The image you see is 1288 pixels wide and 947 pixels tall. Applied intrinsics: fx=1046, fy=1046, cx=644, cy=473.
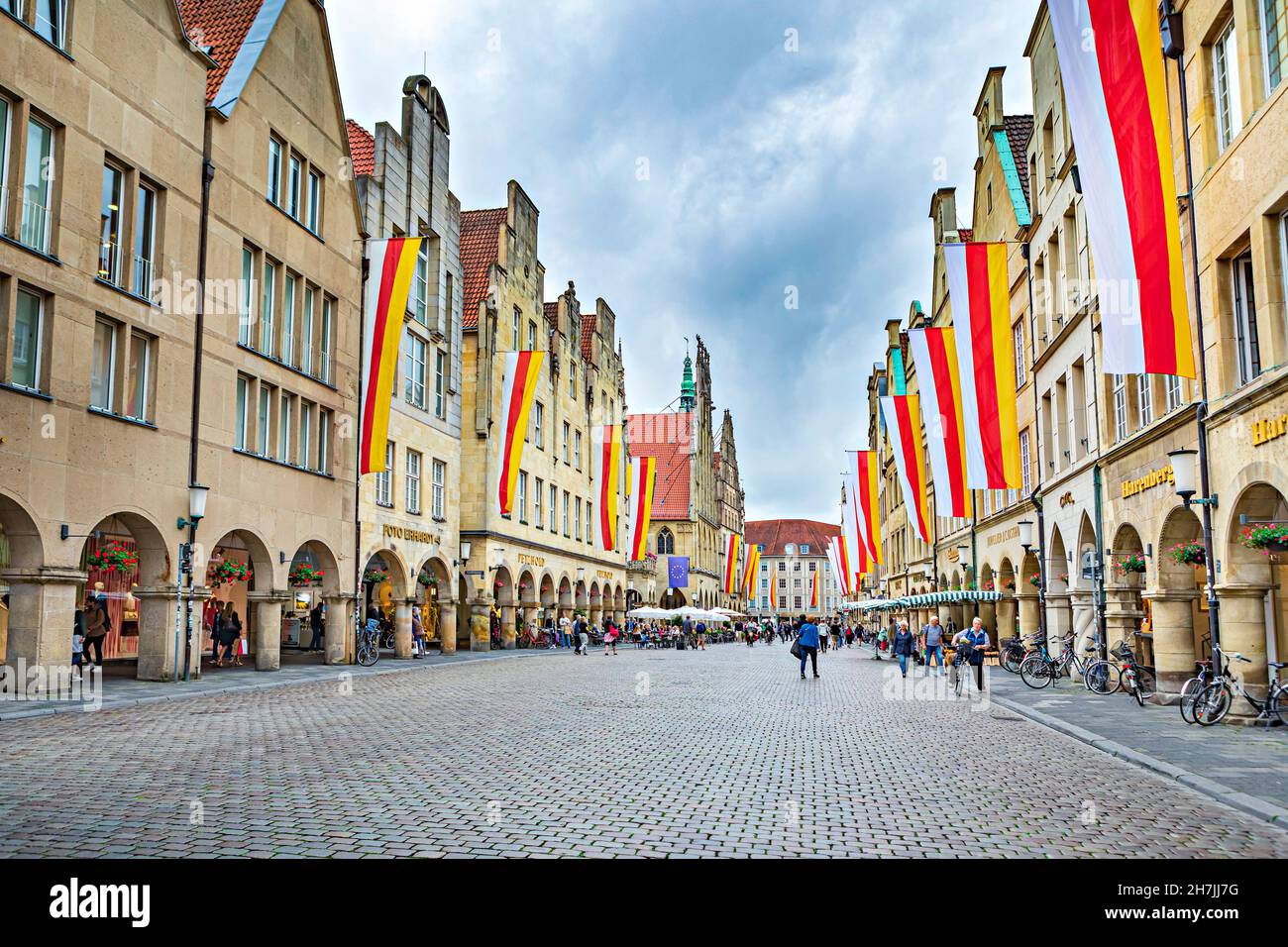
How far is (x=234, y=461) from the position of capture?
2461 centimetres

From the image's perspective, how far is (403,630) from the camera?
33875mm

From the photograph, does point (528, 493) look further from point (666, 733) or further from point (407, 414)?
point (666, 733)

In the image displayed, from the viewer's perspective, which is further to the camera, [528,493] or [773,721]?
[528,493]

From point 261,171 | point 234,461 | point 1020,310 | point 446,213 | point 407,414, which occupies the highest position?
point 446,213

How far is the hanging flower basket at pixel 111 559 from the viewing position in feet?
64.4

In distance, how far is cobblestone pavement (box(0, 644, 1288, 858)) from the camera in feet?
23.8

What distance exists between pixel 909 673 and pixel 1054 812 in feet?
77.9

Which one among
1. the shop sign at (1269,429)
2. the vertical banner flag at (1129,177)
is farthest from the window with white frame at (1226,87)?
the shop sign at (1269,429)

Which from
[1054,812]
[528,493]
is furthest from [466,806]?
[528,493]

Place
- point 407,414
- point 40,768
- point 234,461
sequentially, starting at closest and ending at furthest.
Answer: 1. point 40,768
2. point 234,461
3. point 407,414

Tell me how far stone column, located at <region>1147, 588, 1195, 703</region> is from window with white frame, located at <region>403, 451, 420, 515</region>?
79.2 ft

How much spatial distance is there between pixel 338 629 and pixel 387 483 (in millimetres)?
5855

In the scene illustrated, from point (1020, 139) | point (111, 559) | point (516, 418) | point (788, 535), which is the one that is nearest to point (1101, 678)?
point (111, 559)

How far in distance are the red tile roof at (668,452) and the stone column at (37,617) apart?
78.0 m
